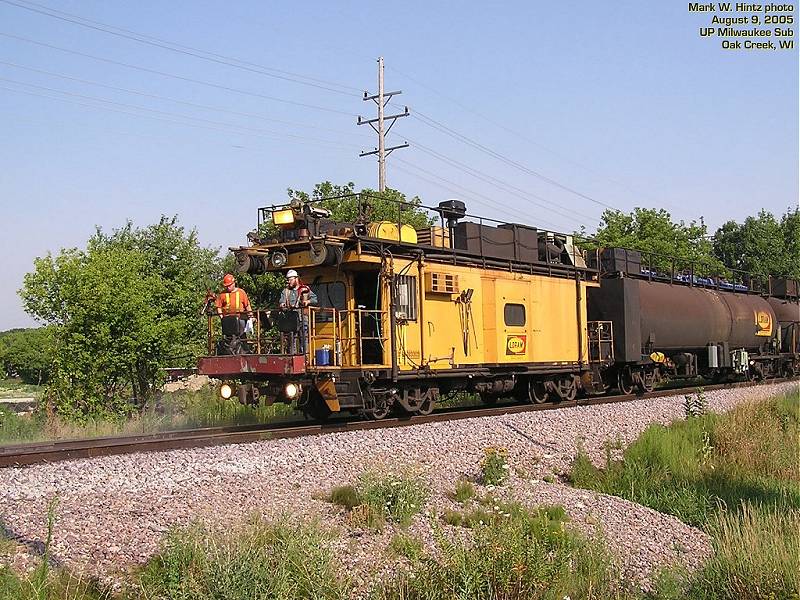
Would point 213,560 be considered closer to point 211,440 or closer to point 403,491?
point 403,491

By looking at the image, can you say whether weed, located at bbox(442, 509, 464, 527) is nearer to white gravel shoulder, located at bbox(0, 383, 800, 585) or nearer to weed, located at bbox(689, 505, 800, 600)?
white gravel shoulder, located at bbox(0, 383, 800, 585)

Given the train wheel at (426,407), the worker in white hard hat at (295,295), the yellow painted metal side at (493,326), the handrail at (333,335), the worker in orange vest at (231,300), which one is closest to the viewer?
the worker in white hard hat at (295,295)

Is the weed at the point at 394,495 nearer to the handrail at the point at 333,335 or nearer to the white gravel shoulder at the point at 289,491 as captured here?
the white gravel shoulder at the point at 289,491

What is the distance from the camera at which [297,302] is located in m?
13.7

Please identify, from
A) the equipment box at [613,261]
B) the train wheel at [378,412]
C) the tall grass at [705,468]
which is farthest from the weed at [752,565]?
the equipment box at [613,261]

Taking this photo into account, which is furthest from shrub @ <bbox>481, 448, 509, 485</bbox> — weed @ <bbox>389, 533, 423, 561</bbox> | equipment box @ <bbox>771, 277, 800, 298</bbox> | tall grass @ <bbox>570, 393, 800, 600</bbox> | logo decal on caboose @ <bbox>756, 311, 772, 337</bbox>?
equipment box @ <bbox>771, 277, 800, 298</bbox>

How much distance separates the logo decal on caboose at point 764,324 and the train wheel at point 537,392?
12552 millimetres

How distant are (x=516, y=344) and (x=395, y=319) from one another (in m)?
3.75

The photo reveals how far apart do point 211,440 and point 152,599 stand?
252 inches

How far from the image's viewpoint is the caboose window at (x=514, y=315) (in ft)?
55.9

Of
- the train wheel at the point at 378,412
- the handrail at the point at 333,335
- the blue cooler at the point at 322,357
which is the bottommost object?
the train wheel at the point at 378,412

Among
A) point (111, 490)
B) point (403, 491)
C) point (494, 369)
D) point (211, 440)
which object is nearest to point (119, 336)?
point (211, 440)

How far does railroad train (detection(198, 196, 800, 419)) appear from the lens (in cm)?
1394

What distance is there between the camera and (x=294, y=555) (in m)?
6.47
